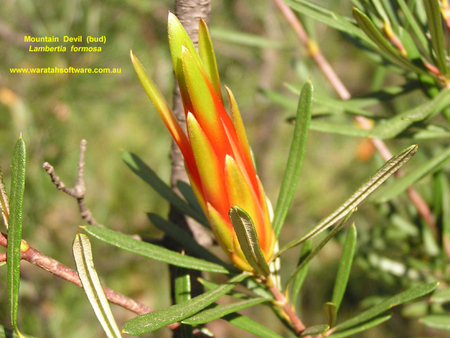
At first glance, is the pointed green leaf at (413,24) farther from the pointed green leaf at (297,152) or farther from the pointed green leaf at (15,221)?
the pointed green leaf at (15,221)

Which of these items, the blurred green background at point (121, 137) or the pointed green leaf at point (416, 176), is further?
the blurred green background at point (121, 137)

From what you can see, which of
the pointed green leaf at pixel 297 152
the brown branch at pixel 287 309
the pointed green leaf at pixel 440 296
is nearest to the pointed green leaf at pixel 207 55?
the pointed green leaf at pixel 297 152

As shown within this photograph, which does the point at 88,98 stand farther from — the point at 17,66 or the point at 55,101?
the point at 17,66

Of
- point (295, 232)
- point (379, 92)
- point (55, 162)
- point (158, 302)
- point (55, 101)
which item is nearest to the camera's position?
point (379, 92)

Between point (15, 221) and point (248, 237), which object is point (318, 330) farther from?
point (15, 221)

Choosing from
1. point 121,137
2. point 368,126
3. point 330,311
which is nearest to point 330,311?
point 330,311

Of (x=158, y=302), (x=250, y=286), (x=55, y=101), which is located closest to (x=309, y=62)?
(x=55, y=101)

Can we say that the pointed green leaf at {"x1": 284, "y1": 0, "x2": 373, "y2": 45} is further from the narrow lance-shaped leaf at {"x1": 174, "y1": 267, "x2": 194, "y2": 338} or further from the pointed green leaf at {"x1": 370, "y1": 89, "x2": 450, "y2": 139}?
the narrow lance-shaped leaf at {"x1": 174, "y1": 267, "x2": 194, "y2": 338}
